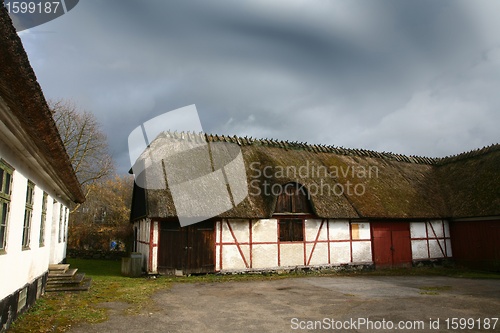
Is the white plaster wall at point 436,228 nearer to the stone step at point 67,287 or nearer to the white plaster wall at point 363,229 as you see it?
the white plaster wall at point 363,229

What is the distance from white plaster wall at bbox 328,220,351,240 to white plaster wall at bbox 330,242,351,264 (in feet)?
0.97

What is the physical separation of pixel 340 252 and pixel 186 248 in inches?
300

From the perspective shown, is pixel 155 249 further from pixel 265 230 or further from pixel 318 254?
pixel 318 254

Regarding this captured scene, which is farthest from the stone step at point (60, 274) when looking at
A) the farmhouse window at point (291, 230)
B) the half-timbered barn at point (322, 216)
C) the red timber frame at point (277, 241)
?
the farmhouse window at point (291, 230)

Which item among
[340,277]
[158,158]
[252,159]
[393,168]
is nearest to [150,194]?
[158,158]

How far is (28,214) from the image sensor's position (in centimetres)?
796

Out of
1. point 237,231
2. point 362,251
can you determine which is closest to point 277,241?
point 237,231

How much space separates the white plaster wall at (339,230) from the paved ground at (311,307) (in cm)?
461

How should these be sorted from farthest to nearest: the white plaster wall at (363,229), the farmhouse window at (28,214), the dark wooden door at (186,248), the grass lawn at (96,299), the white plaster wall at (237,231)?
the white plaster wall at (363,229)
the white plaster wall at (237,231)
the dark wooden door at (186,248)
the farmhouse window at (28,214)
the grass lawn at (96,299)

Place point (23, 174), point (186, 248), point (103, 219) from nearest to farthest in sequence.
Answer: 1. point (23, 174)
2. point (186, 248)
3. point (103, 219)

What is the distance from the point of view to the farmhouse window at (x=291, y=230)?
16.7 m

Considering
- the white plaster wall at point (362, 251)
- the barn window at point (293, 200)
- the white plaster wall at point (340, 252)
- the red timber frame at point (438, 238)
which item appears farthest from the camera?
the red timber frame at point (438, 238)

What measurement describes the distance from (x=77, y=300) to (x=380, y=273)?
42.3 feet

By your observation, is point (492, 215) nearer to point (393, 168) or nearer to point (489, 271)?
point (489, 271)
